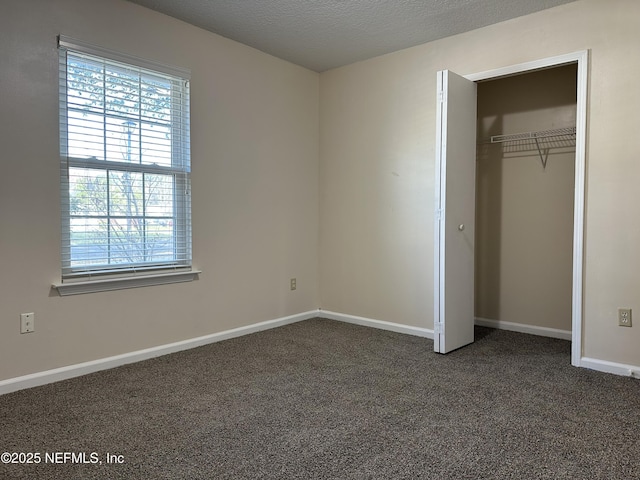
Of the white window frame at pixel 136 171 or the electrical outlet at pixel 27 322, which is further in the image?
Answer: the white window frame at pixel 136 171

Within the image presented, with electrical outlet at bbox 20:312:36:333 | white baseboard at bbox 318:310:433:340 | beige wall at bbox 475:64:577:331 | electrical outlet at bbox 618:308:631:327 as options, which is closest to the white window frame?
electrical outlet at bbox 20:312:36:333

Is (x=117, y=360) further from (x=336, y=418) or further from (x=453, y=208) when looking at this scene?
(x=453, y=208)

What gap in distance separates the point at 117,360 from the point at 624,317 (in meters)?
3.35

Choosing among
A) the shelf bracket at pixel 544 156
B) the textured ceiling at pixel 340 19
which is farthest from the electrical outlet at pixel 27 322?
the shelf bracket at pixel 544 156

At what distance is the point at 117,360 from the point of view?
125 inches

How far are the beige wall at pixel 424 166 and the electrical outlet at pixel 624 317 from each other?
46 mm

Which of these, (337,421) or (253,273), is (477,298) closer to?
(253,273)

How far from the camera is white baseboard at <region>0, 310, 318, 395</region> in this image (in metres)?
2.75

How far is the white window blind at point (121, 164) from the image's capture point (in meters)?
2.95

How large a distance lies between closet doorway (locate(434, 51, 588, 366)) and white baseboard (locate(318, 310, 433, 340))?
17.1 inches

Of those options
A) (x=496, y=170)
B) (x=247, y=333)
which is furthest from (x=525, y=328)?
(x=247, y=333)

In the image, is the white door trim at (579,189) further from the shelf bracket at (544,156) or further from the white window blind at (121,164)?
the white window blind at (121,164)

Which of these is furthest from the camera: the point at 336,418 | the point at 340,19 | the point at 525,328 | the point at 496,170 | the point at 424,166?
the point at 496,170

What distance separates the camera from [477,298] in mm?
4477
